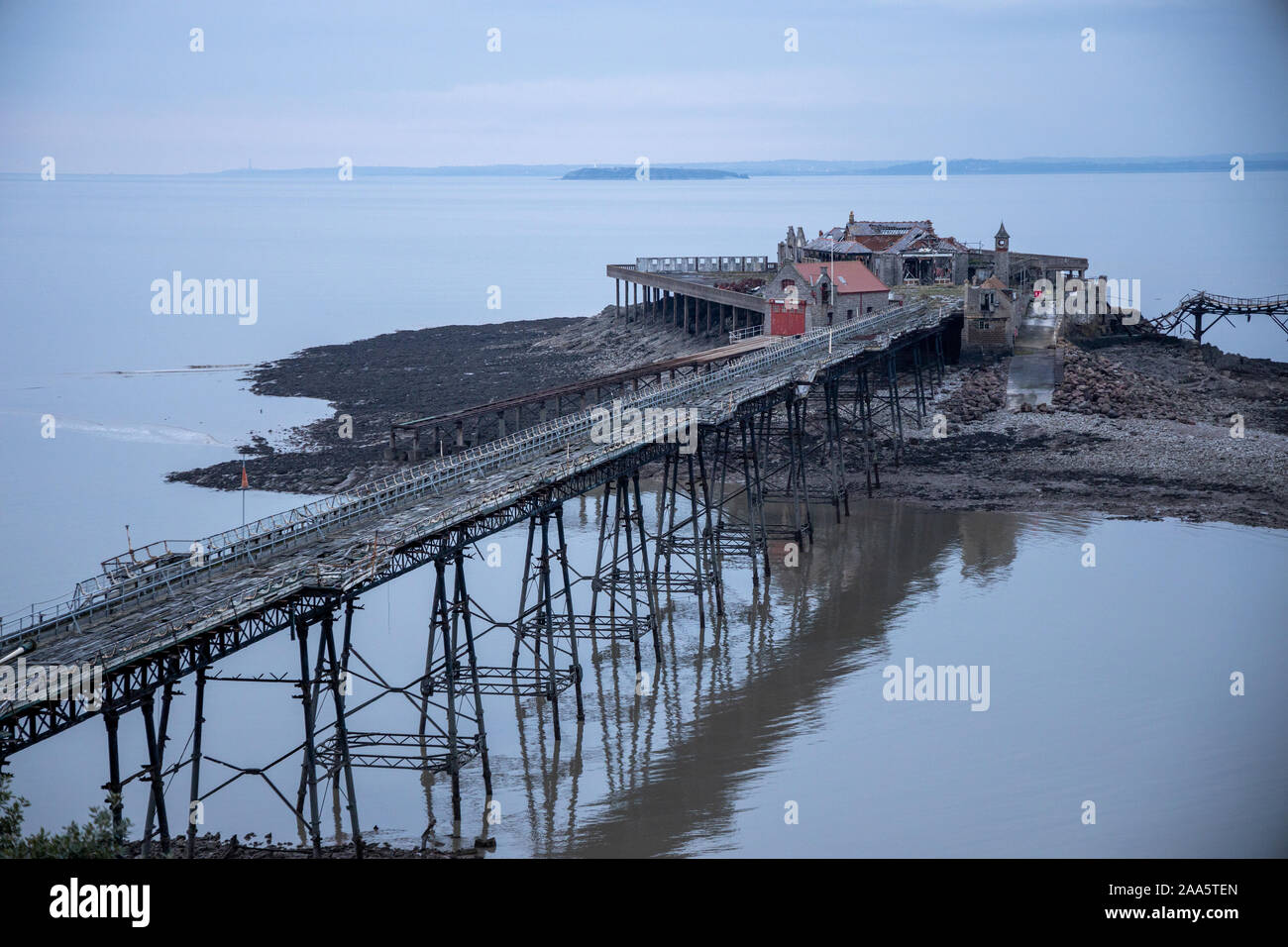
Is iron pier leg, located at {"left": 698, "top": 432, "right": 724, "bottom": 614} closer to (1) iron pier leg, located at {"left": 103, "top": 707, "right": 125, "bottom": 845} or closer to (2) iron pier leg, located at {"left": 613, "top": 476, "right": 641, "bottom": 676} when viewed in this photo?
(2) iron pier leg, located at {"left": 613, "top": 476, "right": 641, "bottom": 676}

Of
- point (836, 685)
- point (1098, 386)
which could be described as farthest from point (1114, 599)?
point (1098, 386)

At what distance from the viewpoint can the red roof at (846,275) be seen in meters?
73.8

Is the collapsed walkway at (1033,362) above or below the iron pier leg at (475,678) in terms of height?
above
